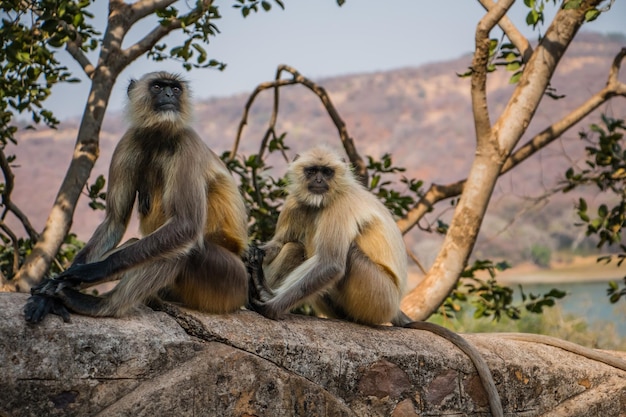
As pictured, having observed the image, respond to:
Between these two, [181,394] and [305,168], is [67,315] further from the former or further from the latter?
[305,168]

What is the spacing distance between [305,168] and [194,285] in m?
1.20

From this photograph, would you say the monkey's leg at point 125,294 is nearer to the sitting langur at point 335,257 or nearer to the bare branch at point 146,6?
the sitting langur at point 335,257

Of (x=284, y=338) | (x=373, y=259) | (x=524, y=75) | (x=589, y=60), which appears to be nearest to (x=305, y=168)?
(x=373, y=259)

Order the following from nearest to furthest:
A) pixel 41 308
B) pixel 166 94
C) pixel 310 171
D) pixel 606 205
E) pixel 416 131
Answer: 1. pixel 41 308
2. pixel 166 94
3. pixel 310 171
4. pixel 606 205
5. pixel 416 131

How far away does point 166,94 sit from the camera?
3.76 m

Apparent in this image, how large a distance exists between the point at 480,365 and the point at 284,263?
1.19m

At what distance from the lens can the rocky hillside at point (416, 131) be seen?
1336 inches

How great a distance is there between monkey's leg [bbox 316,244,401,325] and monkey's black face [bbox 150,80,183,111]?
3.99 ft

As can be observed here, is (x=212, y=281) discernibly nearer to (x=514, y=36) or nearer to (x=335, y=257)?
(x=335, y=257)

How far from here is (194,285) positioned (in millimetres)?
3604

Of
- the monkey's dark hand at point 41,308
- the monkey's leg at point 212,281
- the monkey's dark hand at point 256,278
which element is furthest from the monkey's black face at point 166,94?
the monkey's dark hand at point 41,308

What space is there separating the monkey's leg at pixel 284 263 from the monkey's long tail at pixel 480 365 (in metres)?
0.83

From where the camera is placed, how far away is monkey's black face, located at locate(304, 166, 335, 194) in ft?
14.3

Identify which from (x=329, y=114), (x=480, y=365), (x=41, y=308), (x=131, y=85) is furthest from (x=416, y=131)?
(x=41, y=308)
